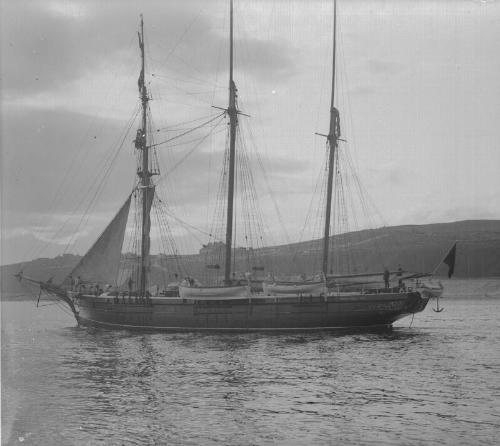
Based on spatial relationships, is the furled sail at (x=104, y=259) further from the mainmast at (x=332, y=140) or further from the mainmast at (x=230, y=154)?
the mainmast at (x=332, y=140)

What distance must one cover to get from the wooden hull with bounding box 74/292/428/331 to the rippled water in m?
5.76

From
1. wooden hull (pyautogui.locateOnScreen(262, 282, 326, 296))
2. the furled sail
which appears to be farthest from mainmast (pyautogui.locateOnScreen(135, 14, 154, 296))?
wooden hull (pyautogui.locateOnScreen(262, 282, 326, 296))

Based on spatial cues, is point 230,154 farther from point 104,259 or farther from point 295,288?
point 104,259

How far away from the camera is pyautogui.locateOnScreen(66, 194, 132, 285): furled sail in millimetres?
62500

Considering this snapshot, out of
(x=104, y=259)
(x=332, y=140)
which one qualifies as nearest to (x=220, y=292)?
(x=104, y=259)

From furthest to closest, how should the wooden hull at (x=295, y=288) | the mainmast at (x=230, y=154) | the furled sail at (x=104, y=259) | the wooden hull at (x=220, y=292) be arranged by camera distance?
the furled sail at (x=104, y=259) → the mainmast at (x=230, y=154) → the wooden hull at (x=295, y=288) → the wooden hull at (x=220, y=292)

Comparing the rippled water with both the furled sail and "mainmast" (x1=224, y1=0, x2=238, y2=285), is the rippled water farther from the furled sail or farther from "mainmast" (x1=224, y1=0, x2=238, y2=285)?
the furled sail

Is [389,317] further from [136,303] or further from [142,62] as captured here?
[142,62]

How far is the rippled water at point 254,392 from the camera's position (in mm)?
22516

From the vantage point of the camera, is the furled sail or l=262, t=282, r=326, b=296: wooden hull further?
the furled sail

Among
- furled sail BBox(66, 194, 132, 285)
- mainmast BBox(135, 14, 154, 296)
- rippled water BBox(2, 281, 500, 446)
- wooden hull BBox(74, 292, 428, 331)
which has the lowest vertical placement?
rippled water BBox(2, 281, 500, 446)

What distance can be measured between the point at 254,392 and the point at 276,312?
27.6m

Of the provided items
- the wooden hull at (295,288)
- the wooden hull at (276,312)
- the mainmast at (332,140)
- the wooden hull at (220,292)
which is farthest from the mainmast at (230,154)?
the mainmast at (332,140)

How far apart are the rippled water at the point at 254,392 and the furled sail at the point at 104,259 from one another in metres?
12.1
